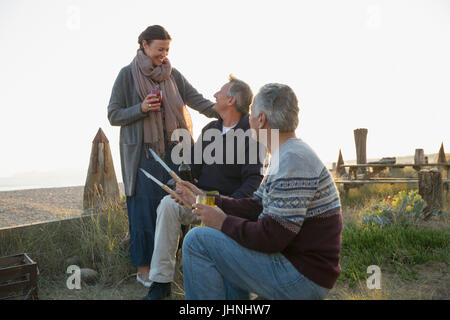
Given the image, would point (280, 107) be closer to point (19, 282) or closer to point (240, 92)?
point (240, 92)

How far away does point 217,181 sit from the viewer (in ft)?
11.5

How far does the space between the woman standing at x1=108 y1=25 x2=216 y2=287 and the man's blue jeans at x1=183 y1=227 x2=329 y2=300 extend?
177 centimetres

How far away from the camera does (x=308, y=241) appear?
6.47ft

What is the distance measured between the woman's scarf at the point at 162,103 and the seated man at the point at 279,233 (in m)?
1.84

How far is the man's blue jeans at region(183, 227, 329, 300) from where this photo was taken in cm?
199

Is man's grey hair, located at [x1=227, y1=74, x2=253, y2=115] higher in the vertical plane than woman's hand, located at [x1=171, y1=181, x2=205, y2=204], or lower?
higher

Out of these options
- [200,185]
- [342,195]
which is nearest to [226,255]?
[200,185]

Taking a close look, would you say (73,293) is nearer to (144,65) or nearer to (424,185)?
(144,65)

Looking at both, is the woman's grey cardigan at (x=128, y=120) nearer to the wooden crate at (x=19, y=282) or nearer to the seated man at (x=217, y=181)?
the seated man at (x=217, y=181)

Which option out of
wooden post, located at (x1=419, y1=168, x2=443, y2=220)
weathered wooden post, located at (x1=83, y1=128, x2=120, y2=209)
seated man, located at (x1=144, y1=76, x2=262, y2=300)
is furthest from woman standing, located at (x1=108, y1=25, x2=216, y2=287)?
wooden post, located at (x1=419, y1=168, x2=443, y2=220)

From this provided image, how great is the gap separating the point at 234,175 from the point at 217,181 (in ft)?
0.54

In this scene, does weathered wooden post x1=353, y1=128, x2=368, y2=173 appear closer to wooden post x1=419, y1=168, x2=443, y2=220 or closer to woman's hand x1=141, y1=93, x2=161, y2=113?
wooden post x1=419, y1=168, x2=443, y2=220

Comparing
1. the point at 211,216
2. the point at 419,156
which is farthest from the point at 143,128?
the point at 419,156

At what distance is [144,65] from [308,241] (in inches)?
103
